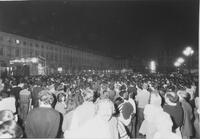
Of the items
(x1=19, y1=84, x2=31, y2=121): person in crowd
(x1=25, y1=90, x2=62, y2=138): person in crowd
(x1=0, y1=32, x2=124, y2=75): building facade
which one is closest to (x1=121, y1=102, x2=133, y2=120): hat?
(x1=25, y1=90, x2=62, y2=138): person in crowd

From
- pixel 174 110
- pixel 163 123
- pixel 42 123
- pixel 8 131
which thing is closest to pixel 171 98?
pixel 174 110

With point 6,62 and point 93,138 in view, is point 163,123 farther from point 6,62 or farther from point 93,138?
point 6,62

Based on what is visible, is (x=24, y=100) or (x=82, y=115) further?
(x=24, y=100)

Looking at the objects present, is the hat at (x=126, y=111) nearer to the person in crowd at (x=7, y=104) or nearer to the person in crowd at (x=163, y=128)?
the person in crowd at (x=163, y=128)

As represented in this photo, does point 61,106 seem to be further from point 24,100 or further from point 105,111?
point 24,100

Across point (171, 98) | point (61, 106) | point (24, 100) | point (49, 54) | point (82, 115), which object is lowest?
point (24, 100)

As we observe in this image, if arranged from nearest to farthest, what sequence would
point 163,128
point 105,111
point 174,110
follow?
point 105,111 → point 163,128 → point 174,110

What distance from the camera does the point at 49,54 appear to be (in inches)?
2781

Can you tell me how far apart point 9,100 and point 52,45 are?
220 ft

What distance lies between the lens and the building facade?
175ft

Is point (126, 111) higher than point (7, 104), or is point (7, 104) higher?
point (7, 104)

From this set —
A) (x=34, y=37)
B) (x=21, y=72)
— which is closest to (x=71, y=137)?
(x=21, y=72)

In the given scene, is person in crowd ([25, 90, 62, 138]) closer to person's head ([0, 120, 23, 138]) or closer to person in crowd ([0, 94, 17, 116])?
person's head ([0, 120, 23, 138])

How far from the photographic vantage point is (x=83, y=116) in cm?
457
